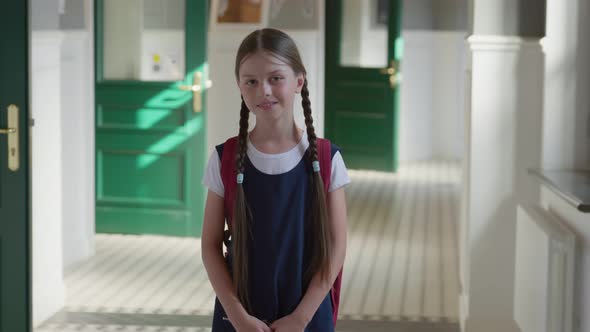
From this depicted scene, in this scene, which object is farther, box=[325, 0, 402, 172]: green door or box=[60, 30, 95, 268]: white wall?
box=[325, 0, 402, 172]: green door

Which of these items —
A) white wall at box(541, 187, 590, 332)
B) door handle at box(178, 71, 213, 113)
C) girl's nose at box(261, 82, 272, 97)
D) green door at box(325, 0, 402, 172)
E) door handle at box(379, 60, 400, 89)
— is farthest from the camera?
green door at box(325, 0, 402, 172)

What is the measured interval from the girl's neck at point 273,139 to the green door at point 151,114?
467cm

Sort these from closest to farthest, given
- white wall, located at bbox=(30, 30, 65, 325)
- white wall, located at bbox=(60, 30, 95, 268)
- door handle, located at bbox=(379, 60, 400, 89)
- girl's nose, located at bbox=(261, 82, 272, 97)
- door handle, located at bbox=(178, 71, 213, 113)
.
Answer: girl's nose, located at bbox=(261, 82, 272, 97) → white wall, located at bbox=(30, 30, 65, 325) → white wall, located at bbox=(60, 30, 95, 268) → door handle, located at bbox=(178, 71, 213, 113) → door handle, located at bbox=(379, 60, 400, 89)

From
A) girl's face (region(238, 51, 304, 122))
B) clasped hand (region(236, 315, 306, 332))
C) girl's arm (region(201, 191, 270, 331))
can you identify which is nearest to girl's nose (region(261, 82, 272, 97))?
girl's face (region(238, 51, 304, 122))

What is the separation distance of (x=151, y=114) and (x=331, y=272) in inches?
195

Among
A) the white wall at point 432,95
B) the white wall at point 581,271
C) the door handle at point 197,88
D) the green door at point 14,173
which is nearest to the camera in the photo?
the white wall at point 581,271

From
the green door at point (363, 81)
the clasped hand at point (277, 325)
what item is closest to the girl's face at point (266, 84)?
the clasped hand at point (277, 325)

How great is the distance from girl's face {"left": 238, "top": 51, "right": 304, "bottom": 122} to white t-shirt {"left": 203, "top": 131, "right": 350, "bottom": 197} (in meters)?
0.08

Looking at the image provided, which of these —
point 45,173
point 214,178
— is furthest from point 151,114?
point 214,178

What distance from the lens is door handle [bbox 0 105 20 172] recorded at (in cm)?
401

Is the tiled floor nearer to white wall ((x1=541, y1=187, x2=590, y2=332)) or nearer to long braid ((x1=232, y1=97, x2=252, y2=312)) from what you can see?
white wall ((x1=541, y1=187, x2=590, y2=332))

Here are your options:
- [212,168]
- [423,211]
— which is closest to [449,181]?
[423,211]

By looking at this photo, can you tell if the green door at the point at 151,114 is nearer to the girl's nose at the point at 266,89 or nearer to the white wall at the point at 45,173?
the white wall at the point at 45,173

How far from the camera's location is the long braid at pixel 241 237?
6.42 feet
